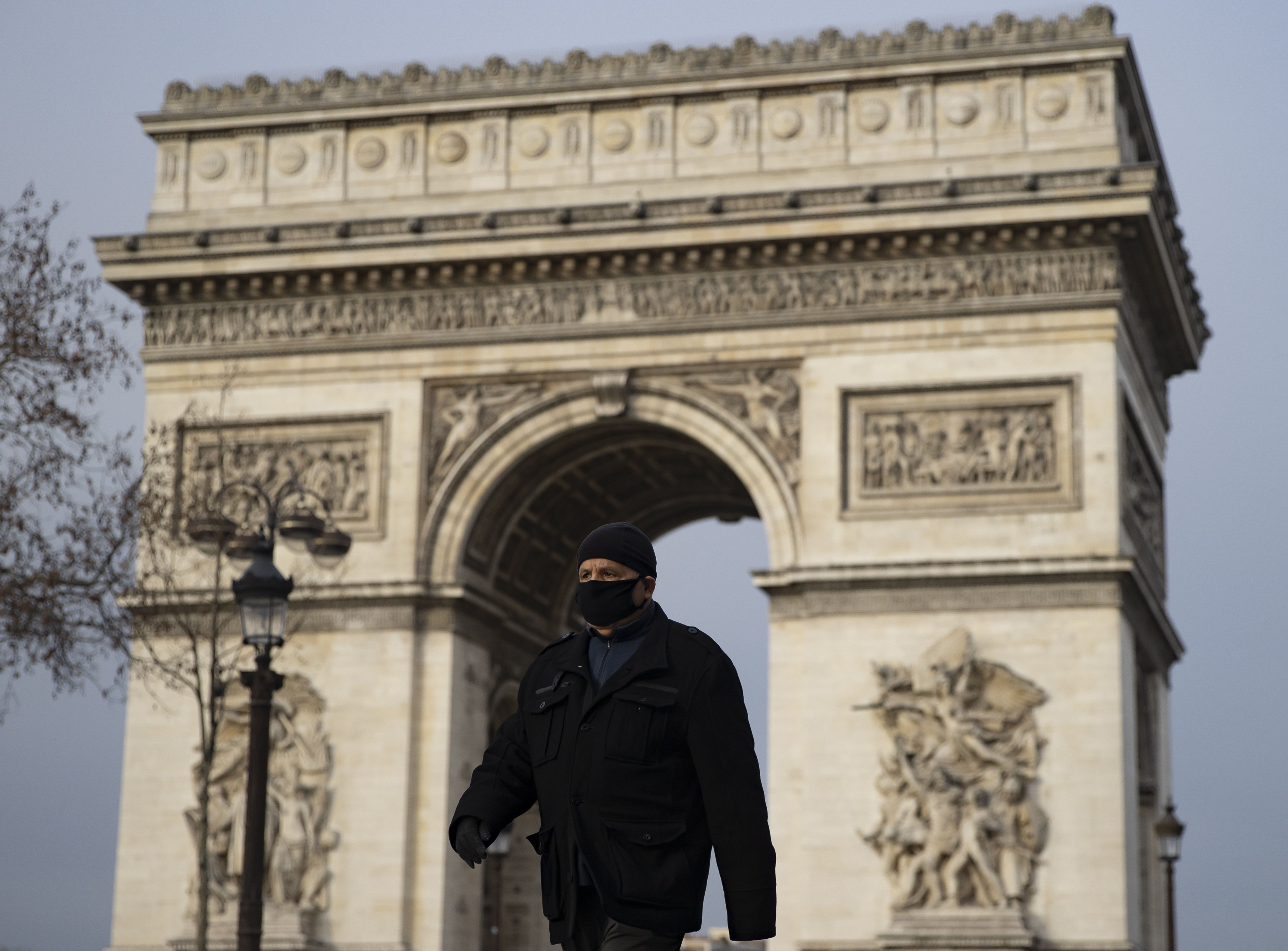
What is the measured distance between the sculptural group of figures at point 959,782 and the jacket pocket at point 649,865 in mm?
19029

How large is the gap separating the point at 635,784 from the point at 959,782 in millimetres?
19286

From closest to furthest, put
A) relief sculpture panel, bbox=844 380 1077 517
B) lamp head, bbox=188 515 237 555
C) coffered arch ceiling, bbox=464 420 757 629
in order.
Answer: lamp head, bbox=188 515 237 555 < relief sculpture panel, bbox=844 380 1077 517 < coffered arch ceiling, bbox=464 420 757 629

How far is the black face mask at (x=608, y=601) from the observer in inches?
227

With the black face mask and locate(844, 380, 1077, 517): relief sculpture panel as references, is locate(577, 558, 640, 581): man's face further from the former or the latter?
locate(844, 380, 1077, 517): relief sculpture panel

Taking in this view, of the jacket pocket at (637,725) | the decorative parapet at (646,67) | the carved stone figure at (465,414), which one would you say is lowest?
the jacket pocket at (637,725)

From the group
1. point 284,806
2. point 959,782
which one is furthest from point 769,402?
point 284,806

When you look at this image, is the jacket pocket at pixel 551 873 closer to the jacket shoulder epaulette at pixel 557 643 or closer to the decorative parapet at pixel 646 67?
the jacket shoulder epaulette at pixel 557 643

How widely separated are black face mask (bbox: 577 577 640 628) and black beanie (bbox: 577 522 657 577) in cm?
5

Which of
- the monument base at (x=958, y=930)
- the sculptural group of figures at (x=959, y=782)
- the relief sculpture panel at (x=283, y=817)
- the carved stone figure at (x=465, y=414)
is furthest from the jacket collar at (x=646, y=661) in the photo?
the carved stone figure at (x=465, y=414)

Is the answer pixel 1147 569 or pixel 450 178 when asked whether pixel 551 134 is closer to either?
pixel 450 178

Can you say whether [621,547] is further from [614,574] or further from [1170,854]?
[1170,854]

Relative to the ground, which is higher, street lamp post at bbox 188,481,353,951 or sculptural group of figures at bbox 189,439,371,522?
sculptural group of figures at bbox 189,439,371,522

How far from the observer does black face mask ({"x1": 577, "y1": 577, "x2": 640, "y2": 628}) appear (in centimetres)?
577

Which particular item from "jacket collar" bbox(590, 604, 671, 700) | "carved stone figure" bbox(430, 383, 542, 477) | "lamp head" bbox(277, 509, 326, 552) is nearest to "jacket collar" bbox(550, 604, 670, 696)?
"jacket collar" bbox(590, 604, 671, 700)
